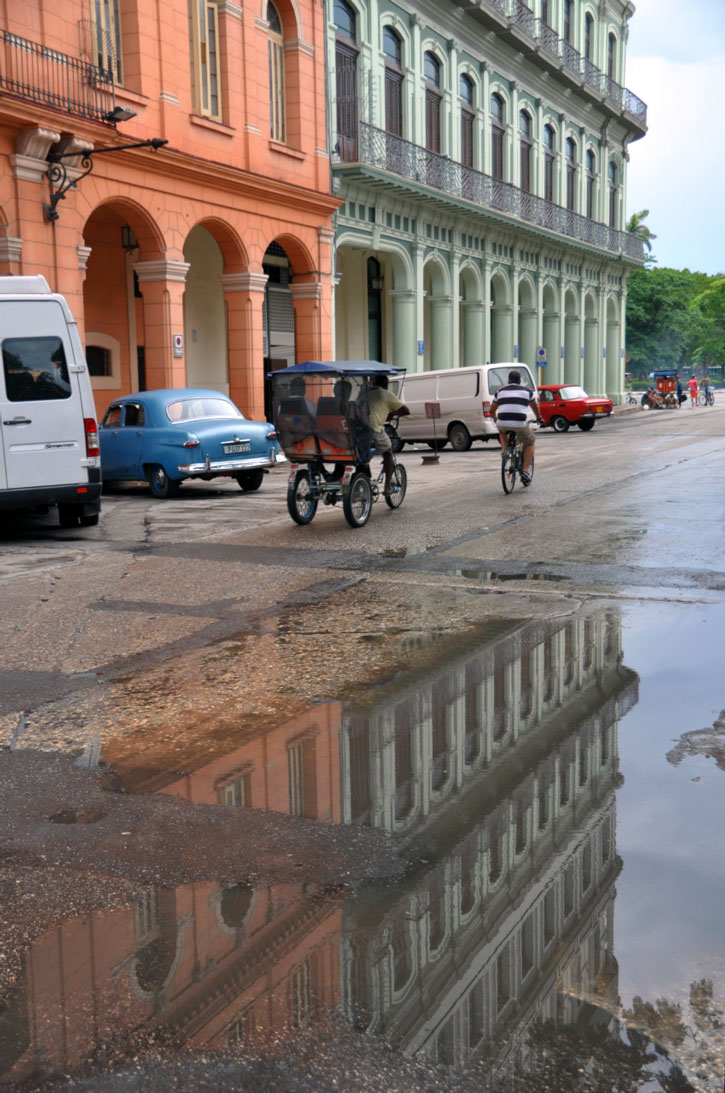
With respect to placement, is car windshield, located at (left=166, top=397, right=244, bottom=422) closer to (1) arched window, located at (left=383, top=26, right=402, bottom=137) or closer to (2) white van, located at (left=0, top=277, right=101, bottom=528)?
(2) white van, located at (left=0, top=277, right=101, bottom=528)

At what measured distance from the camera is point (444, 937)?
3289mm

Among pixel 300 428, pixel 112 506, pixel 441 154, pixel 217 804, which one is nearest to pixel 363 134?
pixel 441 154

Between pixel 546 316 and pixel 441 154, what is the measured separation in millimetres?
12777

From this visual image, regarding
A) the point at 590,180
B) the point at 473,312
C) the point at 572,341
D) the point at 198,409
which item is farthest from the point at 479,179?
the point at 198,409

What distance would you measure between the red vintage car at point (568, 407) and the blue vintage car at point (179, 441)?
19852mm

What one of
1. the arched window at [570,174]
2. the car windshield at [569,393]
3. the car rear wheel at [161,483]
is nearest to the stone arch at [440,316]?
the car windshield at [569,393]

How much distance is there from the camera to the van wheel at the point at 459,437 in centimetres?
2852

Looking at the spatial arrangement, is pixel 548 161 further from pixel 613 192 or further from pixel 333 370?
pixel 333 370

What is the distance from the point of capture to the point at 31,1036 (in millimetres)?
2801

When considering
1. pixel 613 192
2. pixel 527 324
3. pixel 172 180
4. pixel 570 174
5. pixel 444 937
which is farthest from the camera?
pixel 613 192

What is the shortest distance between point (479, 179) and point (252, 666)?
3259 cm

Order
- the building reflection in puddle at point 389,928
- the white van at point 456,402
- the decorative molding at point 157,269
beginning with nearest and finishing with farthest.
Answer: the building reflection in puddle at point 389,928, the decorative molding at point 157,269, the white van at point 456,402

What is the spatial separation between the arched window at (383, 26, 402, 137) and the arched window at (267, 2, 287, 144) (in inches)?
Result: 200

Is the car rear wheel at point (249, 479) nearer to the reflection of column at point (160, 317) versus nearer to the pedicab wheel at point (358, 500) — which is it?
the pedicab wheel at point (358, 500)
